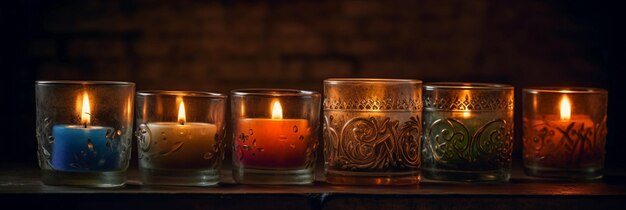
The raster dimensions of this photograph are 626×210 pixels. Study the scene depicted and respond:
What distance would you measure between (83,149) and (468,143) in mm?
639

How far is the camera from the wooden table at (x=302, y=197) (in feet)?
4.90

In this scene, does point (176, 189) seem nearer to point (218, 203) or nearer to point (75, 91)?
point (218, 203)

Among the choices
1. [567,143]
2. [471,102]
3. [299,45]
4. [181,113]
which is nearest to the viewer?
[181,113]

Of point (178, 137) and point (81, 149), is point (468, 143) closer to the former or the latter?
point (178, 137)

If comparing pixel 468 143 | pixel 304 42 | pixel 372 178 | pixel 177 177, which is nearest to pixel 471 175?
pixel 468 143

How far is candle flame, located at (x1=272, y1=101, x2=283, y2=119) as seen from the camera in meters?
1.66

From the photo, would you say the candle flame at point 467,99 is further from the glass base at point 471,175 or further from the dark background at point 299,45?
the dark background at point 299,45

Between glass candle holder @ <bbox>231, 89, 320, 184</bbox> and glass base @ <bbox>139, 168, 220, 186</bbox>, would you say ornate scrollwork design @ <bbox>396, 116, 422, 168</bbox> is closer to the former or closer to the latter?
glass candle holder @ <bbox>231, 89, 320, 184</bbox>

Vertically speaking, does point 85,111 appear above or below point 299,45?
below

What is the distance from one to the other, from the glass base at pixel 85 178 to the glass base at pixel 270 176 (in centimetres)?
20

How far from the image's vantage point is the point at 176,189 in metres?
1.56

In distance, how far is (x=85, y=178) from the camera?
159cm

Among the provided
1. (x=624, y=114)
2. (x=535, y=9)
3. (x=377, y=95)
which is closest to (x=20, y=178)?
(x=377, y=95)

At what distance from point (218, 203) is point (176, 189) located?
90 millimetres
